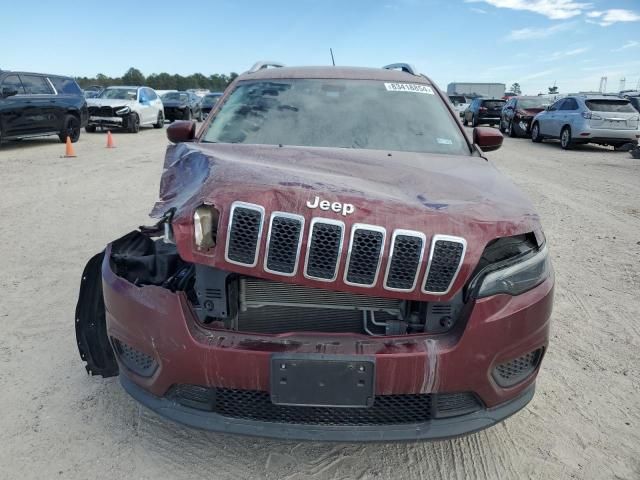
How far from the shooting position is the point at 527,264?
91.5 inches

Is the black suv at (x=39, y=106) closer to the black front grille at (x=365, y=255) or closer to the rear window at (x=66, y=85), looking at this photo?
the rear window at (x=66, y=85)

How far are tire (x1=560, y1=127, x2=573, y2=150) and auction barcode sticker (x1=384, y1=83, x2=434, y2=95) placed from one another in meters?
14.1

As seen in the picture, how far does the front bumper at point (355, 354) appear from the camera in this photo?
2.11 meters

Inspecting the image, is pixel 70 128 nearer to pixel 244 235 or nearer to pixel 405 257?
pixel 244 235

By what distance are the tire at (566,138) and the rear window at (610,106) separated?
3.15ft

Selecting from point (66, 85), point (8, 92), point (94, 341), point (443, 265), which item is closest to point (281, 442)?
point (443, 265)

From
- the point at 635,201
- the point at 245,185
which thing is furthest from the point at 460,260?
the point at 635,201

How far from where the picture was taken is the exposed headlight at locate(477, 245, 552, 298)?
86.9 inches

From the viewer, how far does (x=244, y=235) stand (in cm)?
212

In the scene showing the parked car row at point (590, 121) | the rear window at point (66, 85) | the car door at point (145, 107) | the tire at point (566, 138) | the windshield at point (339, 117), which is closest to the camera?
the windshield at point (339, 117)

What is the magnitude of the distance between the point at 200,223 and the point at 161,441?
3.78ft

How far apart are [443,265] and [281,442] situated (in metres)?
1.05

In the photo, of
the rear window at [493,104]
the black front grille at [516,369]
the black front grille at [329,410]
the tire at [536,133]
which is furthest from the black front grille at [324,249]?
the rear window at [493,104]

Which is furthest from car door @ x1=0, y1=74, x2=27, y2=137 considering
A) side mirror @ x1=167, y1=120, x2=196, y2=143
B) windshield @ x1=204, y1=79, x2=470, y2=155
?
windshield @ x1=204, y1=79, x2=470, y2=155
